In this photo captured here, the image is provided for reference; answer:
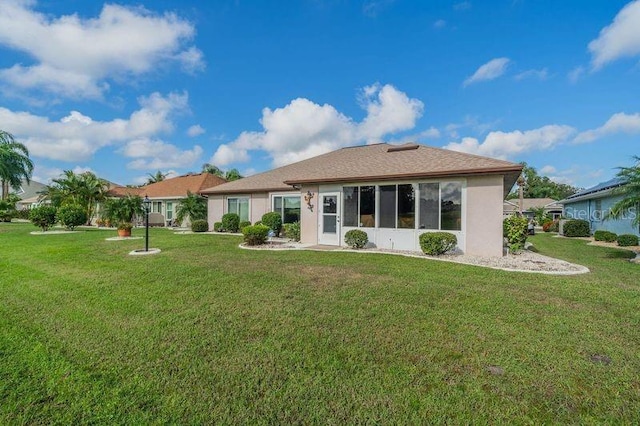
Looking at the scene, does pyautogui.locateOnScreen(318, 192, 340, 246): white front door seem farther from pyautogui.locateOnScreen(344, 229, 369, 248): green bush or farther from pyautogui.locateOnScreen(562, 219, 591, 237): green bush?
pyautogui.locateOnScreen(562, 219, 591, 237): green bush

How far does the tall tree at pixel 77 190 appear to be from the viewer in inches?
1048

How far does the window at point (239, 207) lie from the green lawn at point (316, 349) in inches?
475

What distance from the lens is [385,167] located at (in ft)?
41.8

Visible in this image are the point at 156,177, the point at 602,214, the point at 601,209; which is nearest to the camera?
the point at 602,214

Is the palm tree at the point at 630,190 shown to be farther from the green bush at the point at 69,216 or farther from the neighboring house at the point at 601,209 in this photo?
the green bush at the point at 69,216

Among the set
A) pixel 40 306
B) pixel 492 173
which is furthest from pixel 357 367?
pixel 492 173

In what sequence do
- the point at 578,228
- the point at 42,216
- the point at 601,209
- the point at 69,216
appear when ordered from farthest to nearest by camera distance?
the point at 601,209, the point at 578,228, the point at 69,216, the point at 42,216

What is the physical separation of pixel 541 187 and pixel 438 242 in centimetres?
7300

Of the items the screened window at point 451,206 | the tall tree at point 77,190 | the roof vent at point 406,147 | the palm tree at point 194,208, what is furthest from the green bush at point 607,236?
the tall tree at point 77,190

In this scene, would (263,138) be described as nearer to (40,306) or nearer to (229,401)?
(40,306)

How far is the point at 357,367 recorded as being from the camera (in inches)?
126

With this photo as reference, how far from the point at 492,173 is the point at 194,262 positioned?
9.80 m

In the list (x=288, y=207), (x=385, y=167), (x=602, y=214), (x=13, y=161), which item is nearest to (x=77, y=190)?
(x=13, y=161)

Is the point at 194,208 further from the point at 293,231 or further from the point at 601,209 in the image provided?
the point at 601,209
